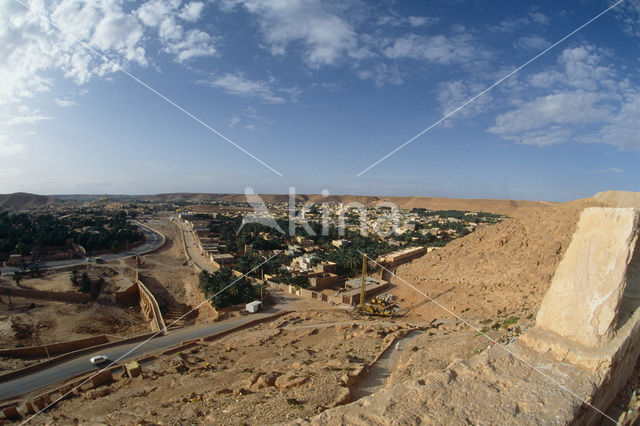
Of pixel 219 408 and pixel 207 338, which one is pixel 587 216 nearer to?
pixel 219 408

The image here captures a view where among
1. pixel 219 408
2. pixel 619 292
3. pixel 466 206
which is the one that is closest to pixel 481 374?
pixel 619 292

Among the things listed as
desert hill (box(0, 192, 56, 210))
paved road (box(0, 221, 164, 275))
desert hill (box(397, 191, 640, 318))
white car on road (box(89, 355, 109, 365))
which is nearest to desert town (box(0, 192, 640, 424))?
desert hill (box(397, 191, 640, 318))

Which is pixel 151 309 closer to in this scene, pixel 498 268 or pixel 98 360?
pixel 98 360

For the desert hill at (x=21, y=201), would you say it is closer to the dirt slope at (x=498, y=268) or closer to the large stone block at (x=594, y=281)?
the dirt slope at (x=498, y=268)

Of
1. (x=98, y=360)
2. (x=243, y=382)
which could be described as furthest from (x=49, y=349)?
(x=243, y=382)

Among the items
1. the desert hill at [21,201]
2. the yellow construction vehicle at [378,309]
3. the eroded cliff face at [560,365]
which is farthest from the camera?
the desert hill at [21,201]

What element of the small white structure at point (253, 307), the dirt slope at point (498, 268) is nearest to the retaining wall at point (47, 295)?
the small white structure at point (253, 307)
